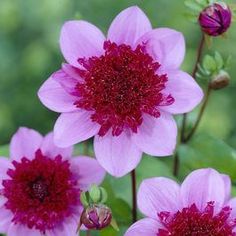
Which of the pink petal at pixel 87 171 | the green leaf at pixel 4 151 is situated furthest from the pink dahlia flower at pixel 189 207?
the green leaf at pixel 4 151

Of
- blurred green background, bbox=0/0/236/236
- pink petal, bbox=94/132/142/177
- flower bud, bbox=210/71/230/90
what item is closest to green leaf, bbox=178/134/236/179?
flower bud, bbox=210/71/230/90

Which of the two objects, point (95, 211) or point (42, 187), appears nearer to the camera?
point (95, 211)

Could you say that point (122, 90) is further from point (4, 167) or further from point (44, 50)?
point (44, 50)

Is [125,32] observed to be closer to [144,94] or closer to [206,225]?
[144,94]

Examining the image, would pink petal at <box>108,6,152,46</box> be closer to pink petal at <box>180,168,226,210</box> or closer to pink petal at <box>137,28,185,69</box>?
pink petal at <box>137,28,185,69</box>

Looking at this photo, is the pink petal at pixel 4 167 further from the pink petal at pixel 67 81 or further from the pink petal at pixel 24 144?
the pink petal at pixel 67 81

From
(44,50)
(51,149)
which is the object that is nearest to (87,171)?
(51,149)
